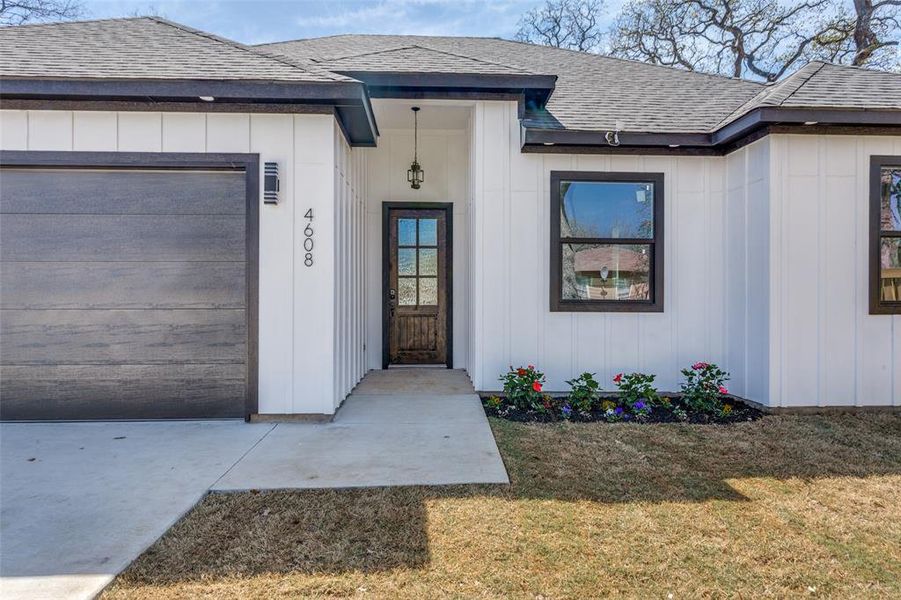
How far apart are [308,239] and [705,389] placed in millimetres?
4290

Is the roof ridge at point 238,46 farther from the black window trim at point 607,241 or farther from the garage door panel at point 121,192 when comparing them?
the black window trim at point 607,241

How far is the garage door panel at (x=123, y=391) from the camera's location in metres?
4.44

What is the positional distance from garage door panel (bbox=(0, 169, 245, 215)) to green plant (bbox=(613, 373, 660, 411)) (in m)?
4.24

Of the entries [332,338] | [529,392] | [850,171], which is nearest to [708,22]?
[850,171]

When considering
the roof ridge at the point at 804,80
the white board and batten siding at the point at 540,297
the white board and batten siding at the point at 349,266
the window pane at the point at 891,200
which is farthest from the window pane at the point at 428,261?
the window pane at the point at 891,200

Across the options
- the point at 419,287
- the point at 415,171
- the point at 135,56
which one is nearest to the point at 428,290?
the point at 419,287

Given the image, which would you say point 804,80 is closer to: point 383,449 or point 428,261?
Answer: point 428,261

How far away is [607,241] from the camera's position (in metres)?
5.61

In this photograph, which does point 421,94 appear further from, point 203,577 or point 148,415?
point 203,577

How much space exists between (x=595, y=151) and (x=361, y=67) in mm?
2789

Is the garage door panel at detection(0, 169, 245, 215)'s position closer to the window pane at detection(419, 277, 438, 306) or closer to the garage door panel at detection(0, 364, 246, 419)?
the garage door panel at detection(0, 364, 246, 419)

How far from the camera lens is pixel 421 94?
547 cm

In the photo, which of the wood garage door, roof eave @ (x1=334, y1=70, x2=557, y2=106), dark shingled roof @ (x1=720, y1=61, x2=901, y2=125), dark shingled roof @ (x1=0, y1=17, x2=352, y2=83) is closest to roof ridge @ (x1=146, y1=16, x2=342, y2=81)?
dark shingled roof @ (x1=0, y1=17, x2=352, y2=83)

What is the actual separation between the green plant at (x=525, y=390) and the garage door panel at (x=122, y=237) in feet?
9.72
